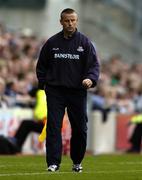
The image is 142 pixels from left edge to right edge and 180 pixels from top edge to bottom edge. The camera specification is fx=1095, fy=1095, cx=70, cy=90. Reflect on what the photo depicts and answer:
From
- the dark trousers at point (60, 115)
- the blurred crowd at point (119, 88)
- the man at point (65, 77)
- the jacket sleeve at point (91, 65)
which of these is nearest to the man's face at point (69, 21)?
the man at point (65, 77)

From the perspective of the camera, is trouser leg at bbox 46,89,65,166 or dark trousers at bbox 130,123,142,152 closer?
trouser leg at bbox 46,89,65,166

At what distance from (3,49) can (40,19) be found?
24.4 feet

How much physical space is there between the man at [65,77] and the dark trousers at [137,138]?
10457 millimetres

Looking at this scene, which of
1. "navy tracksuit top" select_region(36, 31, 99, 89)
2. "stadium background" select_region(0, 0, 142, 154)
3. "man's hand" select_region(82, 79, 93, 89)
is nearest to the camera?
"man's hand" select_region(82, 79, 93, 89)

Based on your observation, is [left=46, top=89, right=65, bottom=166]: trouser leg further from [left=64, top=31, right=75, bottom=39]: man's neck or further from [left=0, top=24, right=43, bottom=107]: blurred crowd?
[left=0, top=24, right=43, bottom=107]: blurred crowd

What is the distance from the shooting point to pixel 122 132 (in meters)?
28.0

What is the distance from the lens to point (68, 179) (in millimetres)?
14477

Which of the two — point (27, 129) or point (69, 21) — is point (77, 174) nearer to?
point (69, 21)

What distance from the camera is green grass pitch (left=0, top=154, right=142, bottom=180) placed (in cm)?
1484

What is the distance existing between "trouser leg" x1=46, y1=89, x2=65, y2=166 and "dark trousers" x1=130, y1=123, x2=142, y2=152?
1063 centimetres

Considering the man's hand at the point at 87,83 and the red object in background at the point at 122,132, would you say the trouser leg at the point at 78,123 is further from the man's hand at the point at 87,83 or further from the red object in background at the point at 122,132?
the red object in background at the point at 122,132

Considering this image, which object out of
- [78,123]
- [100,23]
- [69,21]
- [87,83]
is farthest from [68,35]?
[100,23]

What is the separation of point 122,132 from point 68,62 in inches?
498

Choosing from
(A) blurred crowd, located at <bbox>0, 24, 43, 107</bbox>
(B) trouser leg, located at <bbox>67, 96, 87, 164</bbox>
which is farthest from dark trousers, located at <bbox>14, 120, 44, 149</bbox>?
(B) trouser leg, located at <bbox>67, 96, 87, 164</bbox>
